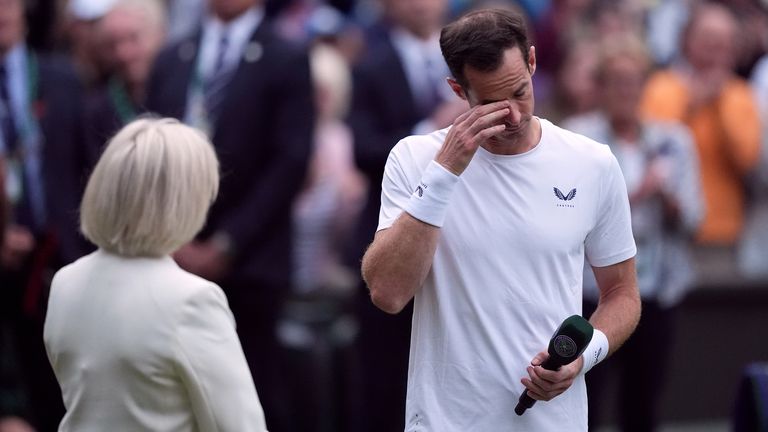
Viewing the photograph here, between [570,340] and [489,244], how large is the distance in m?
0.37

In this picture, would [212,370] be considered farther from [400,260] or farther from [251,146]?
[251,146]

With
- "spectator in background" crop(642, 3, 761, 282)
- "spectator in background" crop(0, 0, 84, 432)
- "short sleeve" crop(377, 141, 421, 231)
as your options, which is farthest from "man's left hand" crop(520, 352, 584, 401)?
"spectator in background" crop(642, 3, 761, 282)

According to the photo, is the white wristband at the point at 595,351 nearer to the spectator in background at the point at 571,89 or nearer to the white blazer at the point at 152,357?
the white blazer at the point at 152,357

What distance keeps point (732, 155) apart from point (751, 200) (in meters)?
0.46

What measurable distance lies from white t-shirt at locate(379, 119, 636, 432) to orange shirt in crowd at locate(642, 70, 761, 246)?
528 cm

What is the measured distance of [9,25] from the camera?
24.6ft

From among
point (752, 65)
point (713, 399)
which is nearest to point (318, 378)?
point (713, 399)

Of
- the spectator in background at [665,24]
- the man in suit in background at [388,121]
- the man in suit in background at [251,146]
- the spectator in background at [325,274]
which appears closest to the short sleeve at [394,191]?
the man in suit in background at [251,146]

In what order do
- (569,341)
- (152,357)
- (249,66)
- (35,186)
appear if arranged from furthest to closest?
(35,186), (249,66), (152,357), (569,341)

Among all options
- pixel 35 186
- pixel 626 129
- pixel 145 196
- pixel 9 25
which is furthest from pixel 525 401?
pixel 9 25

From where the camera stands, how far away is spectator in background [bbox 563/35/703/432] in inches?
307

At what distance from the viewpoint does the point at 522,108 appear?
13.8ft

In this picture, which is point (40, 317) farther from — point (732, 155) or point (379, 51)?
point (732, 155)

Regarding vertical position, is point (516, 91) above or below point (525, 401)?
above
